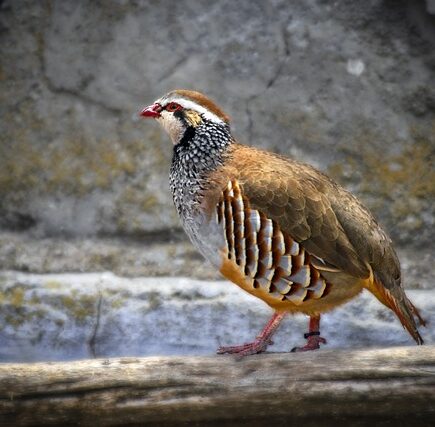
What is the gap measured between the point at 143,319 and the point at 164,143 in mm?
978

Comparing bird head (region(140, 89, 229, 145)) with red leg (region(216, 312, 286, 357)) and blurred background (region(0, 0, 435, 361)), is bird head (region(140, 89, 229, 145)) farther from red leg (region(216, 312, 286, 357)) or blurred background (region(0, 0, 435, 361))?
blurred background (region(0, 0, 435, 361))

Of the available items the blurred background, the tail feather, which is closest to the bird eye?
the tail feather

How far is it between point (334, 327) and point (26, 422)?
2.05 metres

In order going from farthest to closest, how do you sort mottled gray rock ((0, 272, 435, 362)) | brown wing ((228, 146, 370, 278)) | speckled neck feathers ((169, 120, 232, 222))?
mottled gray rock ((0, 272, 435, 362))
speckled neck feathers ((169, 120, 232, 222))
brown wing ((228, 146, 370, 278))

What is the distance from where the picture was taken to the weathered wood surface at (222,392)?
148 inches

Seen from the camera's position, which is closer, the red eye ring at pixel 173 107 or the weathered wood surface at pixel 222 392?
the weathered wood surface at pixel 222 392

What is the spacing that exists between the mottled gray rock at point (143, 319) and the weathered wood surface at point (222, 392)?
4.75 ft

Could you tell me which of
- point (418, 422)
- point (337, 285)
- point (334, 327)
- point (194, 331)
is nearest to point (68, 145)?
point (194, 331)

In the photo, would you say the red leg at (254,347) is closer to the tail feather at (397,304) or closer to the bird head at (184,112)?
the tail feather at (397,304)

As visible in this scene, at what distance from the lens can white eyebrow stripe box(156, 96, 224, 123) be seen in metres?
4.27

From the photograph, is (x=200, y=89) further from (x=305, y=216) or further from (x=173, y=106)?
(x=305, y=216)

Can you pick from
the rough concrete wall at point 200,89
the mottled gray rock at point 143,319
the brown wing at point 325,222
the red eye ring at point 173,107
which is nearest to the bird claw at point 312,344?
the brown wing at point 325,222

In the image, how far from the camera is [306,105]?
547cm

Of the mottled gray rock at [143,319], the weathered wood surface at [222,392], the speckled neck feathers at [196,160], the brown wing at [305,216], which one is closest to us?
the weathered wood surface at [222,392]
